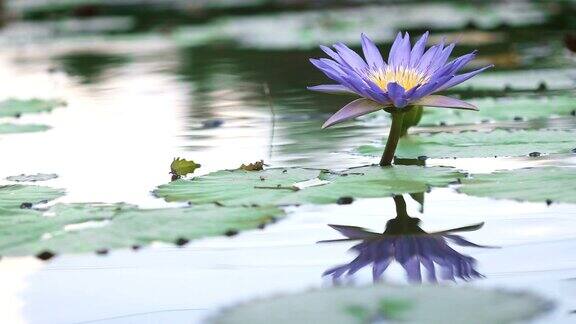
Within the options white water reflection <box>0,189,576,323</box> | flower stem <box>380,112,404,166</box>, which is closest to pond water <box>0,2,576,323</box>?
white water reflection <box>0,189,576,323</box>

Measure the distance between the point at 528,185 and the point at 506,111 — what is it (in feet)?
3.43

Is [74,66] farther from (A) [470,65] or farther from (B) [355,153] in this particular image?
(B) [355,153]

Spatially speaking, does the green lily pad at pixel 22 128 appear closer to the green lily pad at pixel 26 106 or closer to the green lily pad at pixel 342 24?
the green lily pad at pixel 26 106

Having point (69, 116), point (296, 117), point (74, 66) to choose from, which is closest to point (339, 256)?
point (296, 117)

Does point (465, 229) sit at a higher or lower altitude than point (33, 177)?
higher

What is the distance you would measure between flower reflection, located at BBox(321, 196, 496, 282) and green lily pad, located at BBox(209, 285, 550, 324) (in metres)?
0.14

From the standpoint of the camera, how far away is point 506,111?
278cm

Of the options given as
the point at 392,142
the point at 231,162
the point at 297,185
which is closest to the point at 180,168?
the point at 231,162

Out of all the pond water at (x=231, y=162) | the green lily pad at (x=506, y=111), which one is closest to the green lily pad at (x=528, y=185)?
the pond water at (x=231, y=162)

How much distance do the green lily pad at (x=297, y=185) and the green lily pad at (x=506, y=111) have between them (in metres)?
0.80

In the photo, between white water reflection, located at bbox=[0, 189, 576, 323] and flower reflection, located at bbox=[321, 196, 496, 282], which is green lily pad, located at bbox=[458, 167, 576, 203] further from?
flower reflection, located at bbox=[321, 196, 496, 282]

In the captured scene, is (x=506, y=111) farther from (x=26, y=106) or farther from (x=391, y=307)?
(x=391, y=307)

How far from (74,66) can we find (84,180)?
2918 millimetres

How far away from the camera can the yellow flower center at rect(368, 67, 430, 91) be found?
205 centimetres
